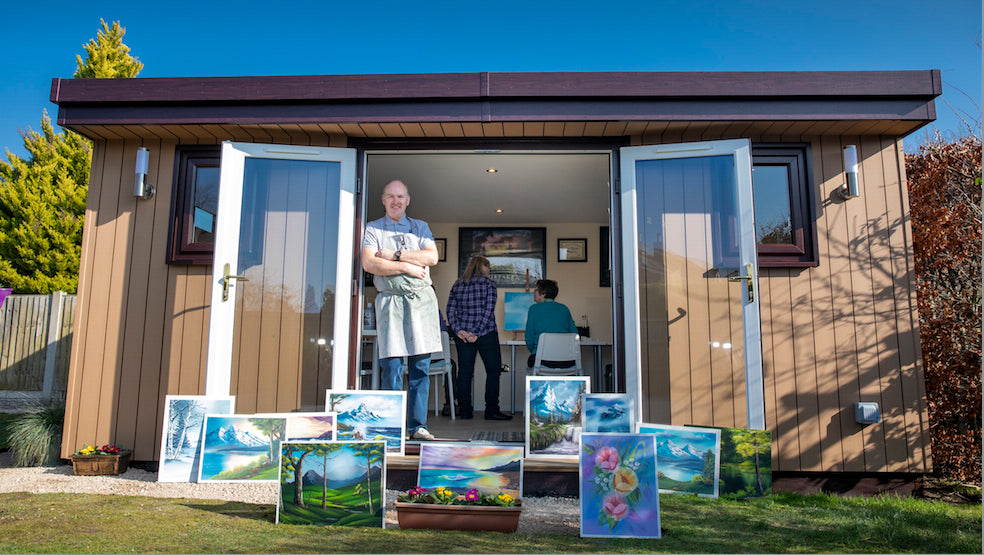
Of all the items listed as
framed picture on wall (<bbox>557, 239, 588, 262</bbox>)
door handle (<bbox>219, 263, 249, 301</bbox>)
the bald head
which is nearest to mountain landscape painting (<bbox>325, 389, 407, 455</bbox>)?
door handle (<bbox>219, 263, 249, 301</bbox>)

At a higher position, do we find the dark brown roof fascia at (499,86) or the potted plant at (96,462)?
the dark brown roof fascia at (499,86)

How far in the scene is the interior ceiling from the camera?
502 cm

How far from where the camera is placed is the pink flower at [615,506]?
2.44 m

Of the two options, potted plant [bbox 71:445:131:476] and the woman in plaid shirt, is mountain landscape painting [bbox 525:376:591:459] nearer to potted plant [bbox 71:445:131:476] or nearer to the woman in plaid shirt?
the woman in plaid shirt

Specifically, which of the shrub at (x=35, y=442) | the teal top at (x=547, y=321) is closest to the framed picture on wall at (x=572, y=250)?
the teal top at (x=547, y=321)

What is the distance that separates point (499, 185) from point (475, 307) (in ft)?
4.58

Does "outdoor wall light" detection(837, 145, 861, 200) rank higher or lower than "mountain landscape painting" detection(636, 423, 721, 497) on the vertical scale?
higher

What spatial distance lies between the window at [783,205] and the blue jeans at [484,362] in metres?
2.28

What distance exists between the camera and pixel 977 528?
2691 millimetres

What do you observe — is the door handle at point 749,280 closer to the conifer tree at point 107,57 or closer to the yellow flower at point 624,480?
the yellow flower at point 624,480

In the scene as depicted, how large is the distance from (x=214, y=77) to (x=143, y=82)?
431 mm

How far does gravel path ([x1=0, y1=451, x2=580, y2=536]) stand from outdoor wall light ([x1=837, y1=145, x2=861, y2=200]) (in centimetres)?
251

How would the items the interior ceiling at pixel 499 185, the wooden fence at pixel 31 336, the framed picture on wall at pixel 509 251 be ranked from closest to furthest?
the interior ceiling at pixel 499 185 < the framed picture on wall at pixel 509 251 < the wooden fence at pixel 31 336

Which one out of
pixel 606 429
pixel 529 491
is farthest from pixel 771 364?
pixel 529 491
